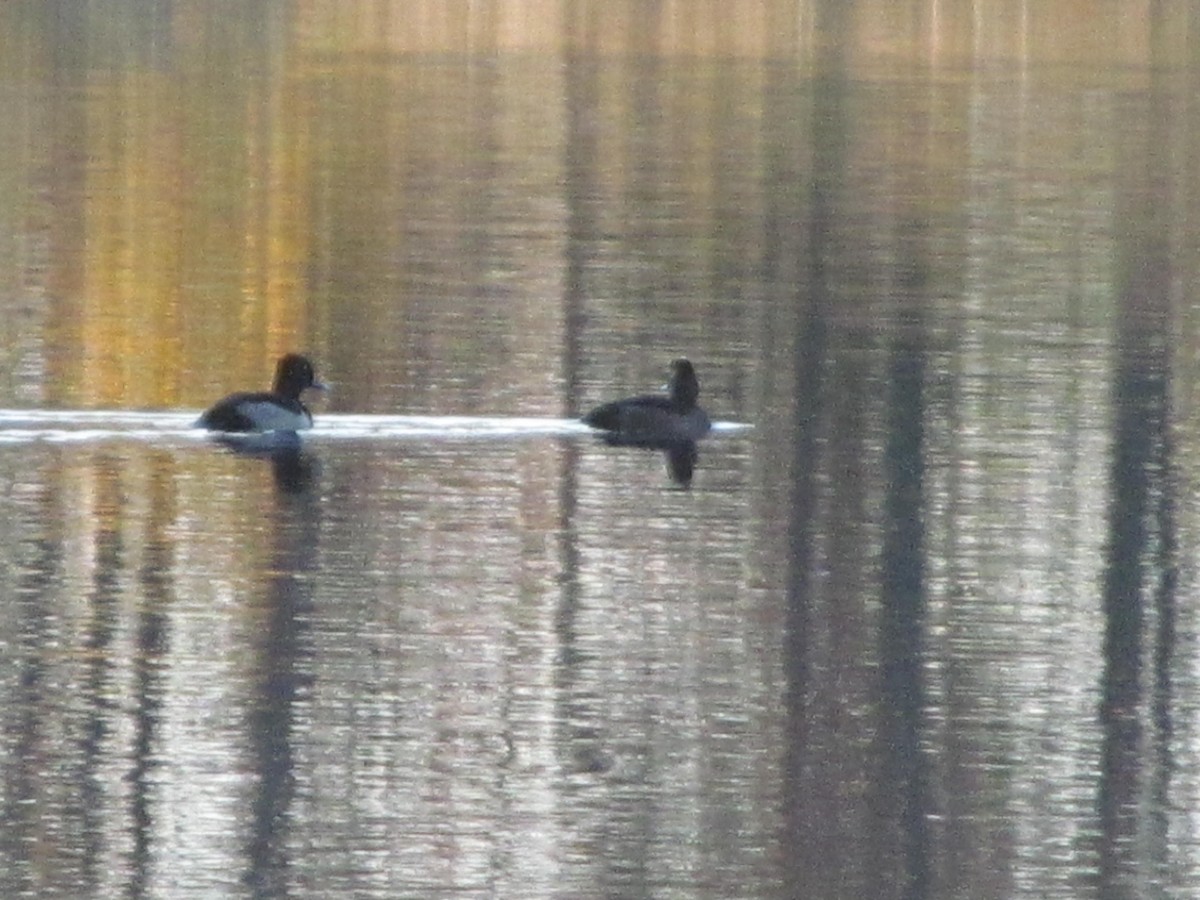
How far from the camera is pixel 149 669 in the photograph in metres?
13.2

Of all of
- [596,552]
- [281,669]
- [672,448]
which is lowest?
[281,669]

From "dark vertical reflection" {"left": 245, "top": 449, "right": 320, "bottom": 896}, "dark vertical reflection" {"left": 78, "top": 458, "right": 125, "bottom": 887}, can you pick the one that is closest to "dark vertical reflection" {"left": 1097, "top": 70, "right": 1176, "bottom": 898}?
"dark vertical reflection" {"left": 245, "top": 449, "right": 320, "bottom": 896}

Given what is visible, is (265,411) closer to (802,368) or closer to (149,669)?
(802,368)

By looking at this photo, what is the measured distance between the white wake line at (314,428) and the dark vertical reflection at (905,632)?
1502 millimetres

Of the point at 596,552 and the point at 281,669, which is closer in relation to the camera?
the point at 281,669

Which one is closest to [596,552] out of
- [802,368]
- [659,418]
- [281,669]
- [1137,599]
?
[1137,599]

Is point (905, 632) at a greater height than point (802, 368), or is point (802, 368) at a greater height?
point (802, 368)

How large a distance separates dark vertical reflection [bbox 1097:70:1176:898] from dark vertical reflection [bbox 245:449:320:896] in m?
2.73

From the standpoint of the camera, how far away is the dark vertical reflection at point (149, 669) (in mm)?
10750

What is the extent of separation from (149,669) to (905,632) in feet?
11.0

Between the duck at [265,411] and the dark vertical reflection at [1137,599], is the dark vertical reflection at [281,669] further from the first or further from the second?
the dark vertical reflection at [1137,599]

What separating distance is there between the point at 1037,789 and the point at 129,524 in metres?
6.25

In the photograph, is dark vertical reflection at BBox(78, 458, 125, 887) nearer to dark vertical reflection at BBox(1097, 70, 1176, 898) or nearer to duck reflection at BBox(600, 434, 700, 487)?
duck reflection at BBox(600, 434, 700, 487)

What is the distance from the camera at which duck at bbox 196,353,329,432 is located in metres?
19.4
